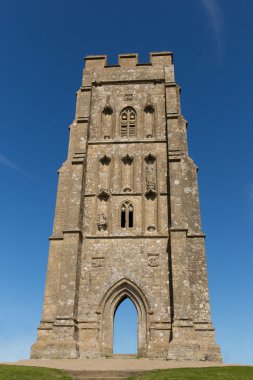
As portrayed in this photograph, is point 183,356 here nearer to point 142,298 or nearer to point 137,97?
point 142,298

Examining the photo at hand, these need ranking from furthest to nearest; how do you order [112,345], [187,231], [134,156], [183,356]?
[134,156] → [187,231] → [112,345] → [183,356]

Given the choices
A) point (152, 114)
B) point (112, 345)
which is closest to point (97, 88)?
point (152, 114)

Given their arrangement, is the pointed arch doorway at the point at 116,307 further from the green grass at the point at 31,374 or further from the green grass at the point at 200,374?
the green grass at the point at 31,374

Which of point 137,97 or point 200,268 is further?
point 137,97

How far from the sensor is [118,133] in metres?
25.1

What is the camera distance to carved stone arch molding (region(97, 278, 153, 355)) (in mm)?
18875

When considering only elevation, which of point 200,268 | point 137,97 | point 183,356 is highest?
point 137,97

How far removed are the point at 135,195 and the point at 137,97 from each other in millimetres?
7465

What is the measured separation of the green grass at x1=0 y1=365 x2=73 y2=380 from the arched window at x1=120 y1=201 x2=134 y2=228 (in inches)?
391

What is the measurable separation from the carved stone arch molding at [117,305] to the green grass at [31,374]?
19.4 ft

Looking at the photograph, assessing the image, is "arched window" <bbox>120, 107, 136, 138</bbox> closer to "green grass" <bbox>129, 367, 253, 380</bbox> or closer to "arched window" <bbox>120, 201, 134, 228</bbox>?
"arched window" <bbox>120, 201, 134, 228</bbox>

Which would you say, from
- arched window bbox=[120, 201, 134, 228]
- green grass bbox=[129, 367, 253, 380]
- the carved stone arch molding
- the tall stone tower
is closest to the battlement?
the tall stone tower

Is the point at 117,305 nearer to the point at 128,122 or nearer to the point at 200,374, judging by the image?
the point at 200,374

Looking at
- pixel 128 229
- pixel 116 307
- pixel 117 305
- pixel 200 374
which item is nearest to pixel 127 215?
pixel 128 229
